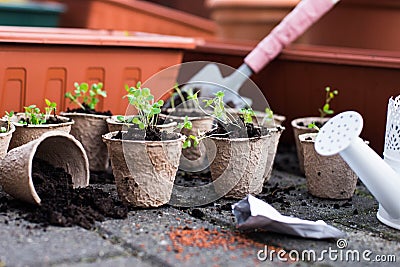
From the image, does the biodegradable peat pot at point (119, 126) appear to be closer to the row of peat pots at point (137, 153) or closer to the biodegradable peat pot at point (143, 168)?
the row of peat pots at point (137, 153)

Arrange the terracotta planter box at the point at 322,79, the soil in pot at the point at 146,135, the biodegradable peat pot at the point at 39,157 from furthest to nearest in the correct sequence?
the terracotta planter box at the point at 322,79
the soil in pot at the point at 146,135
the biodegradable peat pot at the point at 39,157

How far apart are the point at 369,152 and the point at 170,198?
51cm

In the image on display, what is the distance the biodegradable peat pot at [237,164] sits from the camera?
1684 millimetres

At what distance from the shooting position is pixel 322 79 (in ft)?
7.45

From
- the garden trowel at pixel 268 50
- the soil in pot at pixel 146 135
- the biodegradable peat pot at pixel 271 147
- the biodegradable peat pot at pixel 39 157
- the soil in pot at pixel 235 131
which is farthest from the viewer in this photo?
the garden trowel at pixel 268 50

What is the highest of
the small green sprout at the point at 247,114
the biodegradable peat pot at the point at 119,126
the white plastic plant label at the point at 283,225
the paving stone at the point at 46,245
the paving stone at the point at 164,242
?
the small green sprout at the point at 247,114

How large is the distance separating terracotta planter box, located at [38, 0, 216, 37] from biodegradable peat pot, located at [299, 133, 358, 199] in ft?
5.20

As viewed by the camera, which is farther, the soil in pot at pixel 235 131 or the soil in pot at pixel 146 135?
the soil in pot at pixel 235 131

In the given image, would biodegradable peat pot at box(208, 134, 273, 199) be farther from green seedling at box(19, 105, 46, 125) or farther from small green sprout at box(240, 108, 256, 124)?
green seedling at box(19, 105, 46, 125)

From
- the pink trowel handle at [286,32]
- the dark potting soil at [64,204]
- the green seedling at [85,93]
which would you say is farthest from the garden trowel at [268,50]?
the dark potting soil at [64,204]

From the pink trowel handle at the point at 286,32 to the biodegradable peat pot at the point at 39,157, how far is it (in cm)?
86

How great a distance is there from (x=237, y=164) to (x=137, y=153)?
0.93ft

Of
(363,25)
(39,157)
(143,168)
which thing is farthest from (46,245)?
(363,25)

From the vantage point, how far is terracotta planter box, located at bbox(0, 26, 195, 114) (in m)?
1.91
